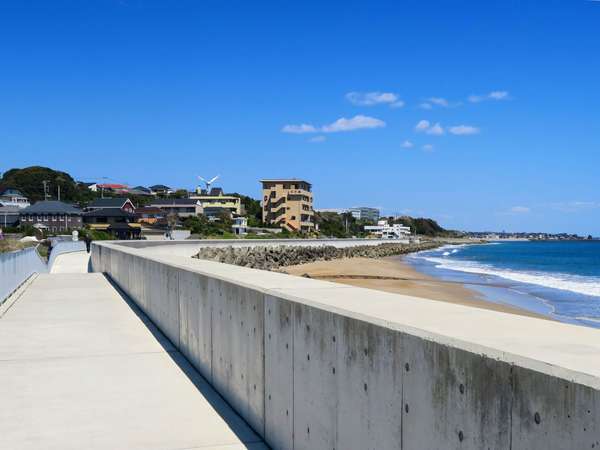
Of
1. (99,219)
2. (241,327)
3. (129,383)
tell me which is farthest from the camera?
(99,219)

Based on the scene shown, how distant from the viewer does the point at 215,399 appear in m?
7.13

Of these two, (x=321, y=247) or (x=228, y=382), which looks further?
(x=321, y=247)

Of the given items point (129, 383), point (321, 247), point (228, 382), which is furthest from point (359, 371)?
point (321, 247)

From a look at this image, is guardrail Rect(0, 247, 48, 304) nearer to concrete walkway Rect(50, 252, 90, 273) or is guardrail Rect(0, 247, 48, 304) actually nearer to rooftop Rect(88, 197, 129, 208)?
concrete walkway Rect(50, 252, 90, 273)

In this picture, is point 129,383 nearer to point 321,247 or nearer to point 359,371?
point 359,371

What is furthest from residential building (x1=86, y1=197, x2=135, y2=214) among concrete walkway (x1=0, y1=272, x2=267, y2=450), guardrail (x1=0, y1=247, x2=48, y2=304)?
concrete walkway (x1=0, y1=272, x2=267, y2=450)

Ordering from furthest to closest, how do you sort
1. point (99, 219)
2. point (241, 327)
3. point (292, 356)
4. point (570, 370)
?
point (99, 219) < point (241, 327) < point (292, 356) < point (570, 370)

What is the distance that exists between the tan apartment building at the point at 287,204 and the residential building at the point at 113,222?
3076cm

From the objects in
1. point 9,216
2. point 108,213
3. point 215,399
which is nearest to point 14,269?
point 215,399

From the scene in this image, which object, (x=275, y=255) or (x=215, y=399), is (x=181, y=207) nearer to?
(x=275, y=255)

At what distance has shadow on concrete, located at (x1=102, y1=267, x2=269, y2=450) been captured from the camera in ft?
19.1

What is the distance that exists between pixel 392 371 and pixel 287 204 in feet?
402

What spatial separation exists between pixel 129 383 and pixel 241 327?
2.08 m

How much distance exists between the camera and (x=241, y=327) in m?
6.48
